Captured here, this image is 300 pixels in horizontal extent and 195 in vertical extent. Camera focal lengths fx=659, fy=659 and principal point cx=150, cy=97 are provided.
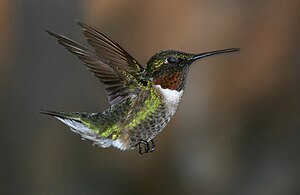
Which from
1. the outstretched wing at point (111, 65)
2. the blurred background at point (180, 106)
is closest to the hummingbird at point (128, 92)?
the outstretched wing at point (111, 65)

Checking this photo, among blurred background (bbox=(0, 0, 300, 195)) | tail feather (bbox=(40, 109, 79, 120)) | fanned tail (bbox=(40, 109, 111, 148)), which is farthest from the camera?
blurred background (bbox=(0, 0, 300, 195))

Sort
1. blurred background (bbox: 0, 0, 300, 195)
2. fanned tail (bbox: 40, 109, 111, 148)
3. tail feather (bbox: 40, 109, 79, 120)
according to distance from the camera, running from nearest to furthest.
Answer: tail feather (bbox: 40, 109, 79, 120), fanned tail (bbox: 40, 109, 111, 148), blurred background (bbox: 0, 0, 300, 195)

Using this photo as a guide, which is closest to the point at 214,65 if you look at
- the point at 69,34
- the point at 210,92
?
the point at 210,92

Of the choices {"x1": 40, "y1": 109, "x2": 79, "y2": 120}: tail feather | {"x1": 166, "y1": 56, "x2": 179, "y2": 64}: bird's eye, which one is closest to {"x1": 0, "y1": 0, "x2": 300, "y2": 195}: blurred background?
{"x1": 40, "y1": 109, "x2": 79, "y2": 120}: tail feather

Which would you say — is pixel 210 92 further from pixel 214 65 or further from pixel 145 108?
pixel 145 108

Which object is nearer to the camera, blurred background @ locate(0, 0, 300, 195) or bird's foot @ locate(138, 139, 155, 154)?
bird's foot @ locate(138, 139, 155, 154)

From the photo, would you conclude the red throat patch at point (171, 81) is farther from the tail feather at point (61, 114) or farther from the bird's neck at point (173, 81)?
the tail feather at point (61, 114)

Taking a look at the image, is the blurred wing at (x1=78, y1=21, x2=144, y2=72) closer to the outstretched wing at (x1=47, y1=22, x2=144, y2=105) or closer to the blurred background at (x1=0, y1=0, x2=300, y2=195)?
the outstretched wing at (x1=47, y1=22, x2=144, y2=105)

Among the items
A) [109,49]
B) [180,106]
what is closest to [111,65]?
[109,49]
